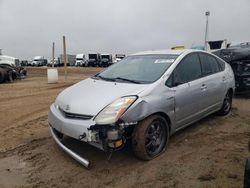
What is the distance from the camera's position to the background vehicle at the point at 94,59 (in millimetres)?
48000

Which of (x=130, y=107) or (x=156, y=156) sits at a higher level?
(x=130, y=107)

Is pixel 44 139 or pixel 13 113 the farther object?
pixel 13 113

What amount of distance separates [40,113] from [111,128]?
417 cm

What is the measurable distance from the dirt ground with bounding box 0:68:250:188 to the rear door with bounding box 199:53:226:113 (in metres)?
0.45

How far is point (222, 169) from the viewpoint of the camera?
4051 mm

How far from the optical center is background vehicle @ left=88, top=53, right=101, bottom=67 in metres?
48.0

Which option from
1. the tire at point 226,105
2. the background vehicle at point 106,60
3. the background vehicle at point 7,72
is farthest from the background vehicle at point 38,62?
the tire at point 226,105

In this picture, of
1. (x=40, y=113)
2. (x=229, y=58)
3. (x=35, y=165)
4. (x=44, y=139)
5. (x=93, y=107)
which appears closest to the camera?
(x=93, y=107)

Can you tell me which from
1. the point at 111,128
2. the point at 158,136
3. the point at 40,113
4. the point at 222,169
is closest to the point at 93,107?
the point at 111,128

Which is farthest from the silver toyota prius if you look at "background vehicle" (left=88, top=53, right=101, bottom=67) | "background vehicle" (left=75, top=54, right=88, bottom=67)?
"background vehicle" (left=75, top=54, right=88, bottom=67)

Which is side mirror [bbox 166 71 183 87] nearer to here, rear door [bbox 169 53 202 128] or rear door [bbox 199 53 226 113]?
rear door [bbox 169 53 202 128]

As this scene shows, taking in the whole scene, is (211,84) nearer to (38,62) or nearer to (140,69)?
(140,69)

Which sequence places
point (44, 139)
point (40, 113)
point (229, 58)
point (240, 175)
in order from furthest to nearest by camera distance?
point (229, 58), point (40, 113), point (44, 139), point (240, 175)

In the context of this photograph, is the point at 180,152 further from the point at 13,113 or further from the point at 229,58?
the point at 229,58
